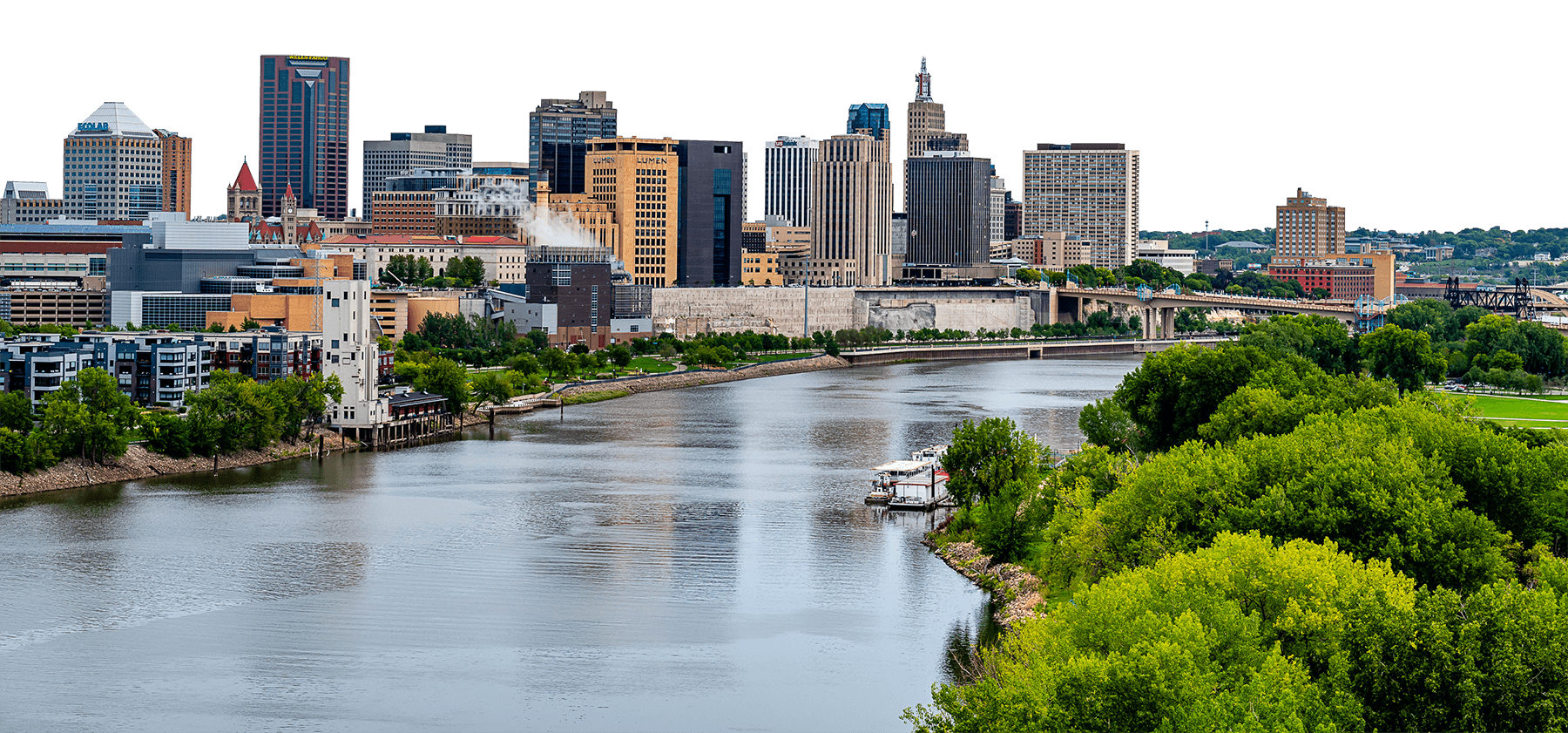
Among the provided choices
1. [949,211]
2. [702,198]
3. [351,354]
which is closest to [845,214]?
[949,211]

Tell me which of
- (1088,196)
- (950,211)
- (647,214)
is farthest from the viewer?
(1088,196)

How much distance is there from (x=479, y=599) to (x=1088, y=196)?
11011cm

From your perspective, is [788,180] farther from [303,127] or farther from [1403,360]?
[1403,360]

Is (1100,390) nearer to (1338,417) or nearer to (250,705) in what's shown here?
(1338,417)

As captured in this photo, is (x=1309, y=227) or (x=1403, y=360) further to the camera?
(x=1309, y=227)

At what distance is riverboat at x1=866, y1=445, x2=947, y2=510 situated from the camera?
27359mm

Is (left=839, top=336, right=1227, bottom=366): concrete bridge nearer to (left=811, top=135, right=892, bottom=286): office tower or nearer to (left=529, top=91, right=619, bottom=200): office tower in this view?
(left=811, top=135, right=892, bottom=286): office tower

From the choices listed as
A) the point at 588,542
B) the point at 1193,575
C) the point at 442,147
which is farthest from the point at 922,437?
the point at 442,147

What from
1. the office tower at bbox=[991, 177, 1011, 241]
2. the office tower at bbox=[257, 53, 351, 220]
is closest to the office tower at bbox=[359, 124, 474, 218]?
the office tower at bbox=[257, 53, 351, 220]

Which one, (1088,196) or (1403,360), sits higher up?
(1088,196)

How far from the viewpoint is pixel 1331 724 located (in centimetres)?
1010

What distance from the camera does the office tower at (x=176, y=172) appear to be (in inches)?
3954

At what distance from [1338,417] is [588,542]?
8854 millimetres

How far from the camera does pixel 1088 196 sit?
127m
